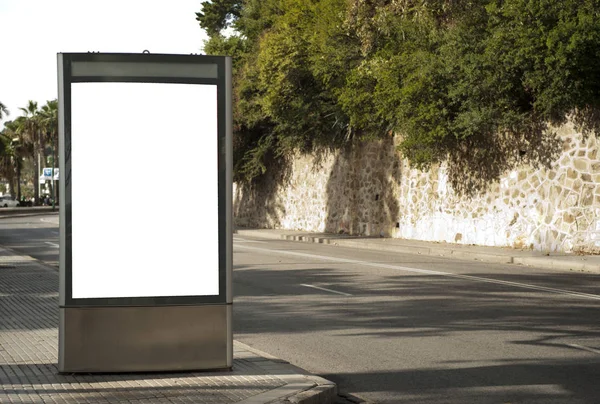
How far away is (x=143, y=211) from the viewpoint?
688 cm

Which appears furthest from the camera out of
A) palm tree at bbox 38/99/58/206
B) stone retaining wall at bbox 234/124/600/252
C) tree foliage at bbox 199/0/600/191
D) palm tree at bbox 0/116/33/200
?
palm tree at bbox 0/116/33/200

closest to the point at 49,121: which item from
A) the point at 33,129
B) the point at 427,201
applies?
the point at 33,129

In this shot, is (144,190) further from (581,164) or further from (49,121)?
(49,121)

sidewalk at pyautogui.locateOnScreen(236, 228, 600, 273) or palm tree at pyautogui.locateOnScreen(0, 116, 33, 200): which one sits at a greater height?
palm tree at pyautogui.locateOnScreen(0, 116, 33, 200)

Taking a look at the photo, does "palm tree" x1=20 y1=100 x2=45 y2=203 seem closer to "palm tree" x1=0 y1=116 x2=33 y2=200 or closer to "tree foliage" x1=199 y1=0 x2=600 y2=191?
"palm tree" x1=0 y1=116 x2=33 y2=200

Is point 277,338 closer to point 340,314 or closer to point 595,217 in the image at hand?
point 340,314

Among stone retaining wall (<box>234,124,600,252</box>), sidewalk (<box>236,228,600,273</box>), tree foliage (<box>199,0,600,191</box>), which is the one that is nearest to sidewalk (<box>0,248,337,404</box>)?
sidewalk (<box>236,228,600,273</box>)

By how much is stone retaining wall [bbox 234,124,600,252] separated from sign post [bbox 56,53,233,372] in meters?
14.7

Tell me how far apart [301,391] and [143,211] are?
75.7 inches

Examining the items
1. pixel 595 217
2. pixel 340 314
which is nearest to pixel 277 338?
pixel 340 314

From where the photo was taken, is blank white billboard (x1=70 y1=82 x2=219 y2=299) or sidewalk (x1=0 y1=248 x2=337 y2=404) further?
blank white billboard (x1=70 y1=82 x2=219 y2=299)

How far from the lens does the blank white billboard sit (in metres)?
6.79

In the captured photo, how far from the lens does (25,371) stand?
7.18 meters

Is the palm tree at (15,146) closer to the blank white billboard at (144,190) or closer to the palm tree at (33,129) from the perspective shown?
the palm tree at (33,129)
